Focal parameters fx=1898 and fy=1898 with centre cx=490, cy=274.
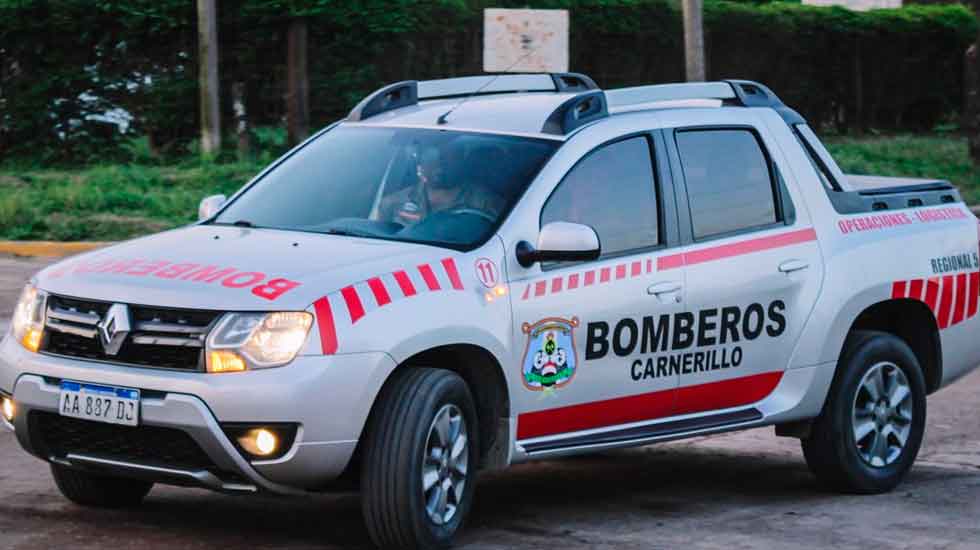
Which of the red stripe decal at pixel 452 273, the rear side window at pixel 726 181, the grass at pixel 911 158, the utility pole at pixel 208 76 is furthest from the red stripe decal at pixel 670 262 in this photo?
the grass at pixel 911 158

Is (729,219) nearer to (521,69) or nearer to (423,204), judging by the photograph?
(423,204)

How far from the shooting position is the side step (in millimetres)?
6781

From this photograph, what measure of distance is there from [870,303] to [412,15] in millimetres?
17027

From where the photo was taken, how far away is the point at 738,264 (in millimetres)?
7375

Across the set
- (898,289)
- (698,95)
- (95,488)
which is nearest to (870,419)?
(898,289)

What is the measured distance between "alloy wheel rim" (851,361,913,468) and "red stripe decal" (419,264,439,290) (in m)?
2.36

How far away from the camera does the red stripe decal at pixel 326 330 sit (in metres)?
5.93

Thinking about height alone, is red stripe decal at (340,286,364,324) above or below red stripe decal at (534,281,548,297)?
above

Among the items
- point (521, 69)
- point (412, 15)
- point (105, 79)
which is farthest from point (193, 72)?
point (521, 69)

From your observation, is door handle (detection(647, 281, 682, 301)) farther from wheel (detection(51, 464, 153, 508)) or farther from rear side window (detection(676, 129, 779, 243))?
wheel (detection(51, 464, 153, 508))

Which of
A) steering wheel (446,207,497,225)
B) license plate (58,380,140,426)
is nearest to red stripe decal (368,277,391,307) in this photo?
steering wheel (446,207,497,225)

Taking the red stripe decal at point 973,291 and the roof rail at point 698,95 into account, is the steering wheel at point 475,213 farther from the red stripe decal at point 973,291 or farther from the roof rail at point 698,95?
the red stripe decal at point 973,291

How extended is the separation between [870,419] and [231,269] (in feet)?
10.1

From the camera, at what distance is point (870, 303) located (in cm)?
790
